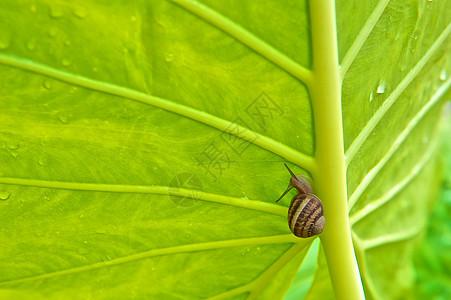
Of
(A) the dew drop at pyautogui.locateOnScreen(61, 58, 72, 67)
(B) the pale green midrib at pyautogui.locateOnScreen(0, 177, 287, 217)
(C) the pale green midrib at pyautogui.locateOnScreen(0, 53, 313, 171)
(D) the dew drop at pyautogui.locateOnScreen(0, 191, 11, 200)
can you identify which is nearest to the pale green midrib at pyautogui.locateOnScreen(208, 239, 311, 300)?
(B) the pale green midrib at pyautogui.locateOnScreen(0, 177, 287, 217)

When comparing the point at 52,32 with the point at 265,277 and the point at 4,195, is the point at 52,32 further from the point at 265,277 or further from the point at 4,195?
the point at 265,277

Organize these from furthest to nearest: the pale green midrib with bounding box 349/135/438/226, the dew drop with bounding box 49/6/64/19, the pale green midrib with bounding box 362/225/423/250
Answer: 1. the pale green midrib with bounding box 362/225/423/250
2. the pale green midrib with bounding box 349/135/438/226
3. the dew drop with bounding box 49/6/64/19

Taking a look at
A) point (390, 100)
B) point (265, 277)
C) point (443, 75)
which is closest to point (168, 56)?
point (390, 100)


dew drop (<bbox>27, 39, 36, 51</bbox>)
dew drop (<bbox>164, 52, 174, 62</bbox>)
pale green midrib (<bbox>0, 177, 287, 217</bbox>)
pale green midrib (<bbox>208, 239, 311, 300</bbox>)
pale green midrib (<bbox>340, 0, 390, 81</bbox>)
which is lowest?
pale green midrib (<bbox>208, 239, 311, 300</bbox>)

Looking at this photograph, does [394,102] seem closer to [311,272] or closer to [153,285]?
[153,285]

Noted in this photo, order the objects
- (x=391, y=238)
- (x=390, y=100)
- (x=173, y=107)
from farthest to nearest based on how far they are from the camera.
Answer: (x=391, y=238), (x=390, y=100), (x=173, y=107)

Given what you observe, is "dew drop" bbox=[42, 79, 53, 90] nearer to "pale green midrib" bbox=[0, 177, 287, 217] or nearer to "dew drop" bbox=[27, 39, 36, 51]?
"dew drop" bbox=[27, 39, 36, 51]
